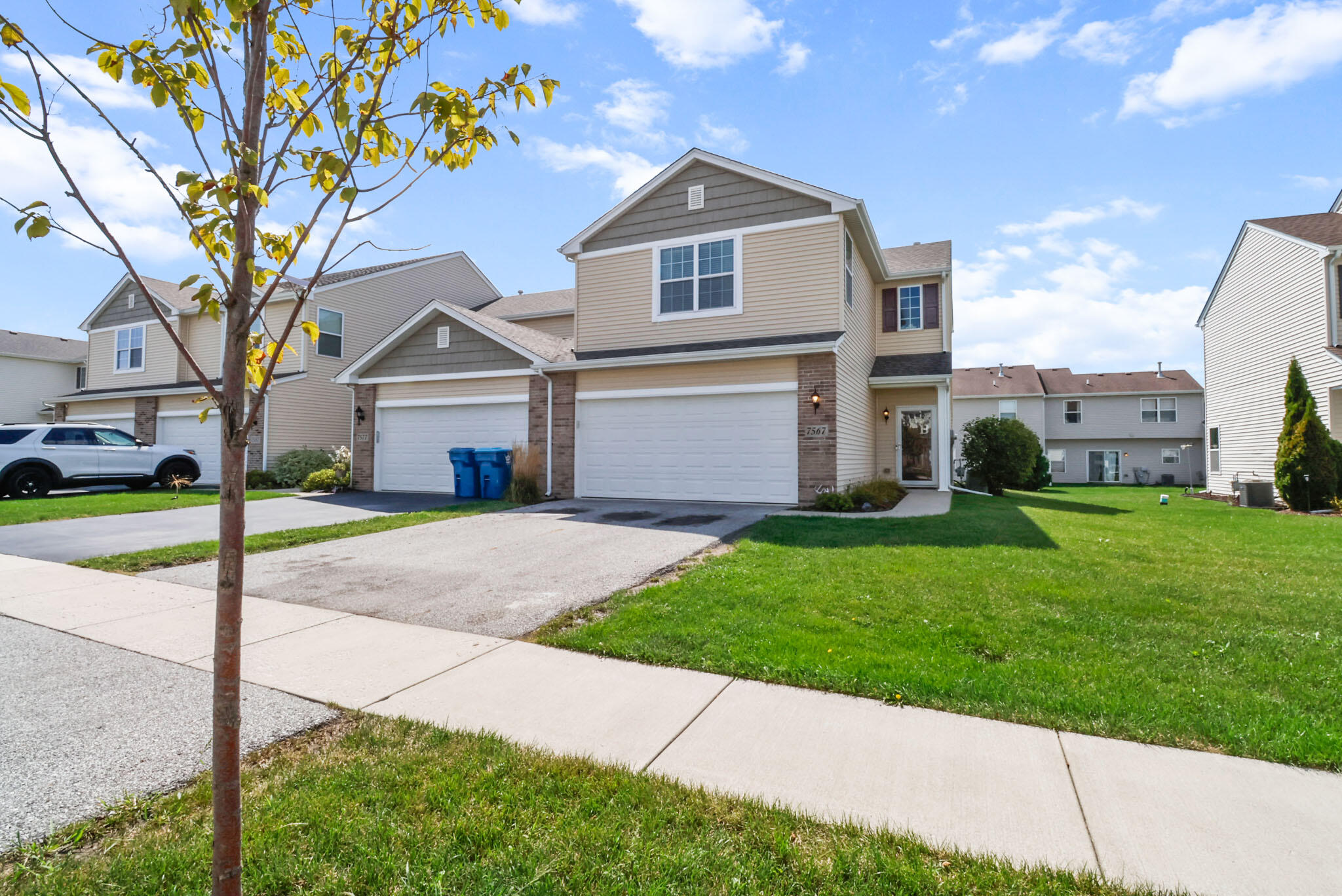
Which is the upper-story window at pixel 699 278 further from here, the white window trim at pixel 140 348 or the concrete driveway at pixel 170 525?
the white window trim at pixel 140 348

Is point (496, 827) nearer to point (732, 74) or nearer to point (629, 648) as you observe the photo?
point (629, 648)

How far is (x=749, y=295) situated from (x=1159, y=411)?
3360 centimetres

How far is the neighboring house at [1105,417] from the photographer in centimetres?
3497

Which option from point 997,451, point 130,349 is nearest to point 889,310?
point 997,451

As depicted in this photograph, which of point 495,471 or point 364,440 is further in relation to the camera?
point 364,440

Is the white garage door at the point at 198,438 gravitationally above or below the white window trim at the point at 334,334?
below

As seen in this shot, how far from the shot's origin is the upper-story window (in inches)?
541

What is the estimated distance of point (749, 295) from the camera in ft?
44.3

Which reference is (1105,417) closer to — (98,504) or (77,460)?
(98,504)

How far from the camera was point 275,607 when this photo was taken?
5703mm

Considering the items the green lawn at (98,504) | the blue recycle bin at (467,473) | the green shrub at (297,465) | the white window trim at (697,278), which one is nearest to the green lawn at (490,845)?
Answer: the blue recycle bin at (467,473)

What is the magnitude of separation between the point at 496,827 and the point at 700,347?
38.3 feet

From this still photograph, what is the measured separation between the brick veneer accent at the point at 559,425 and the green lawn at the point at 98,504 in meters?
6.43

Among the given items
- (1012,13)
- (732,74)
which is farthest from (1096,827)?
(732,74)
